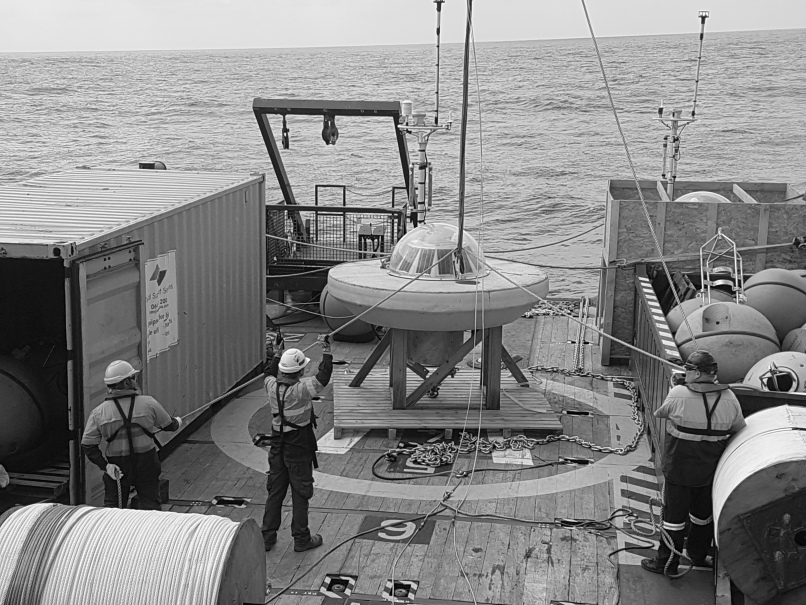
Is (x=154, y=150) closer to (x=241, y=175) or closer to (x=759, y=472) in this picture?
(x=241, y=175)

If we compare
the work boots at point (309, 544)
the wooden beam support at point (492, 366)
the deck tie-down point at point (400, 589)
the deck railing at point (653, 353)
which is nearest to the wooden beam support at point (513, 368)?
the wooden beam support at point (492, 366)

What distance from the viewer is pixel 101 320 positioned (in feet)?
32.7

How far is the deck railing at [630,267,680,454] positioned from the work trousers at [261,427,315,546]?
3.42m

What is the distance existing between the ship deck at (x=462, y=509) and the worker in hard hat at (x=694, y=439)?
1.91ft

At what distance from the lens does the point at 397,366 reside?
12.6 meters

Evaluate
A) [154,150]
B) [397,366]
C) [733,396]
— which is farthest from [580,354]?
[154,150]

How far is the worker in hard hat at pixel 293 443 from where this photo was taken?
9086mm

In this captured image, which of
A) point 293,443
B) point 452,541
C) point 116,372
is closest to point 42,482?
point 116,372

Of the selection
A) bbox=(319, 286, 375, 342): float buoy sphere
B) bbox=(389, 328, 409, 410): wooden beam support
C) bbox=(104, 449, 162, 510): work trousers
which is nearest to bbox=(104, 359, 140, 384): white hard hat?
bbox=(104, 449, 162, 510): work trousers

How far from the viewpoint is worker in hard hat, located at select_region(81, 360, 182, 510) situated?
880 cm

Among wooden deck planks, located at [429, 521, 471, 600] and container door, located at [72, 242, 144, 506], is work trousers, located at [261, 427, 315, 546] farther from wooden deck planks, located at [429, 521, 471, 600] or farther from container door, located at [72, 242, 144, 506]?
container door, located at [72, 242, 144, 506]

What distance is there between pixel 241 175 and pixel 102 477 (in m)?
5.70

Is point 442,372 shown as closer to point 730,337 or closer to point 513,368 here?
point 513,368

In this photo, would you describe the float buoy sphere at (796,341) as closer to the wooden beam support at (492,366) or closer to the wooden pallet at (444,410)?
the wooden pallet at (444,410)
